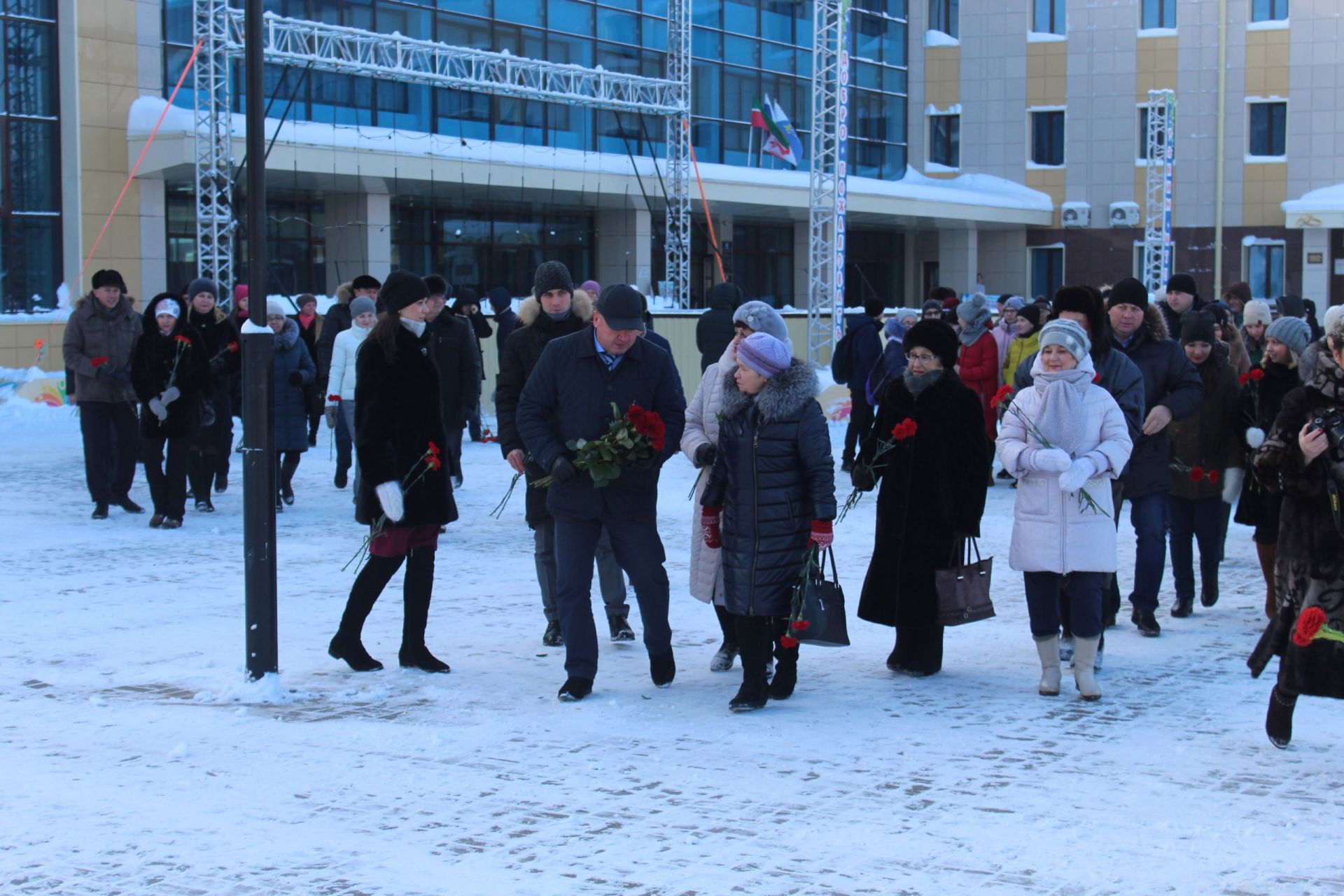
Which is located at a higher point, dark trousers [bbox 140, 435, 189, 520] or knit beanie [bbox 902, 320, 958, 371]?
knit beanie [bbox 902, 320, 958, 371]

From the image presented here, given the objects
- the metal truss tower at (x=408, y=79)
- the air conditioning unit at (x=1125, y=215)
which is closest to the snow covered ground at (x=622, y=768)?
the metal truss tower at (x=408, y=79)

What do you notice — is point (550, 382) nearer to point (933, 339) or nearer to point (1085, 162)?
point (933, 339)

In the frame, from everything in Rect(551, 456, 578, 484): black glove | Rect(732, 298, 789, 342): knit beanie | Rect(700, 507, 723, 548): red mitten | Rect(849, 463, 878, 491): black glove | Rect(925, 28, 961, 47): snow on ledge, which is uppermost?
Rect(925, 28, 961, 47): snow on ledge

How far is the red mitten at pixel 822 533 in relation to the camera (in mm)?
6078

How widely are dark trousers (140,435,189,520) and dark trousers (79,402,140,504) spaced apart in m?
0.34

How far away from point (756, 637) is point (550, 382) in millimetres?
1401

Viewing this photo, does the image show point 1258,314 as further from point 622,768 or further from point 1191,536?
point 622,768

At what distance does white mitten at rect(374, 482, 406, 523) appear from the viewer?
259 inches

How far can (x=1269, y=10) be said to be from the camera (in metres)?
43.5

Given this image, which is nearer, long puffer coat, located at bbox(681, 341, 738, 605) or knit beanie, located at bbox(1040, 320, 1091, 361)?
knit beanie, located at bbox(1040, 320, 1091, 361)

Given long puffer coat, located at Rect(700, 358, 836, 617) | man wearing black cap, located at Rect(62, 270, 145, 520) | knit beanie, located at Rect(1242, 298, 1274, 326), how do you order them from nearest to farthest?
1. long puffer coat, located at Rect(700, 358, 836, 617)
2. knit beanie, located at Rect(1242, 298, 1274, 326)
3. man wearing black cap, located at Rect(62, 270, 145, 520)

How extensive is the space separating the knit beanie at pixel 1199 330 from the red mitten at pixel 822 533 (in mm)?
3414

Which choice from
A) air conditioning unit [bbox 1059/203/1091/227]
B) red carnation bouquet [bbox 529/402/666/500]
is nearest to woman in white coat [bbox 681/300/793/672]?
red carnation bouquet [bbox 529/402/666/500]

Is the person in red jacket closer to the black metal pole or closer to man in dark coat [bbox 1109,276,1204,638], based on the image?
man in dark coat [bbox 1109,276,1204,638]
